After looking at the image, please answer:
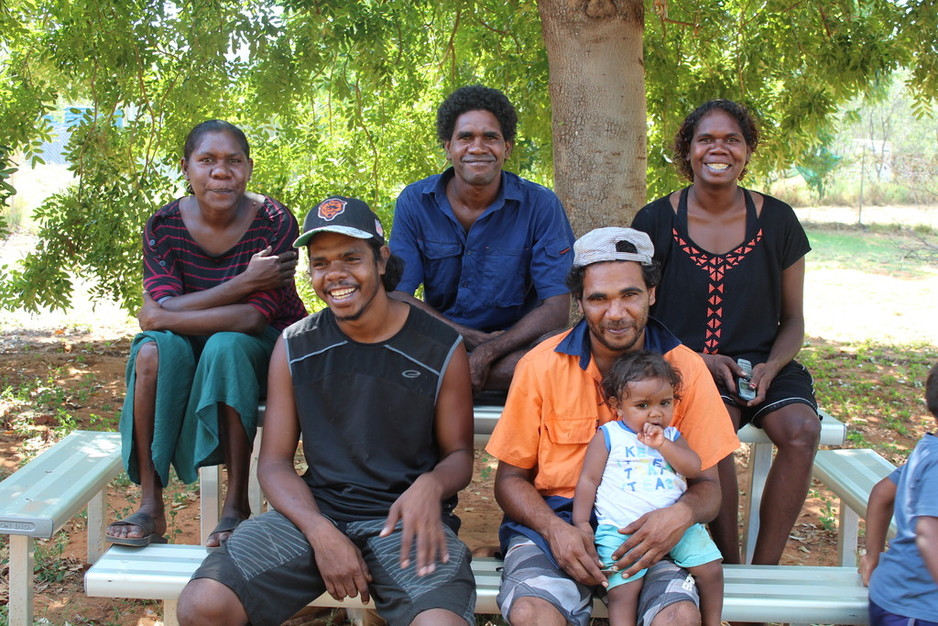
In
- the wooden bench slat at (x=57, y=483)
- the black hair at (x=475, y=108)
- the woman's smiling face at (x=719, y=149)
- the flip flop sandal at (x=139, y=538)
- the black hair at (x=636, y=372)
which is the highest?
the black hair at (x=475, y=108)

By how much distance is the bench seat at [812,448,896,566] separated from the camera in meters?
3.50

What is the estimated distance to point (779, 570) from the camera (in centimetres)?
309

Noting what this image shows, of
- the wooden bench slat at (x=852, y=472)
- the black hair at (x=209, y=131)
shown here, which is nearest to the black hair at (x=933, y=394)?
the wooden bench slat at (x=852, y=472)

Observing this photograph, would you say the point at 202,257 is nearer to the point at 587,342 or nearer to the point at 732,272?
the point at 587,342

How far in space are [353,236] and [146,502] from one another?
48.8 inches

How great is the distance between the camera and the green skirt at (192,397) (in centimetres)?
329

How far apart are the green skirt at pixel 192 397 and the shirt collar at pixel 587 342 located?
1.16 metres

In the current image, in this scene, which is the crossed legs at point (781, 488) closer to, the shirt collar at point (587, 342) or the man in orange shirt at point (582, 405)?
the man in orange shirt at point (582, 405)

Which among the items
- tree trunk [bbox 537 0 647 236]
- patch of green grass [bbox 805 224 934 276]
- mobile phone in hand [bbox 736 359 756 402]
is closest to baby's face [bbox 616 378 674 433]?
mobile phone in hand [bbox 736 359 756 402]

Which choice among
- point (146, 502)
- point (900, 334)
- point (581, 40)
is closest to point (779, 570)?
point (146, 502)

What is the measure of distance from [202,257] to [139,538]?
3.90ft

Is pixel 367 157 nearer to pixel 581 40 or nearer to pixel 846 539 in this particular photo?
pixel 581 40

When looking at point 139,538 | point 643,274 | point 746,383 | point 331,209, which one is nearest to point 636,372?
point 643,274

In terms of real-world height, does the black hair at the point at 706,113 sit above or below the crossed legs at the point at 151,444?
above
